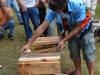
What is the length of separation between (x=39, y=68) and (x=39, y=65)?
47mm

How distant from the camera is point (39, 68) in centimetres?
325

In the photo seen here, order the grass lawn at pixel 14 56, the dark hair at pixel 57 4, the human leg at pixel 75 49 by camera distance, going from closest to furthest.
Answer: the dark hair at pixel 57 4
the human leg at pixel 75 49
the grass lawn at pixel 14 56

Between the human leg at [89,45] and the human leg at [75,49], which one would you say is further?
the human leg at [75,49]

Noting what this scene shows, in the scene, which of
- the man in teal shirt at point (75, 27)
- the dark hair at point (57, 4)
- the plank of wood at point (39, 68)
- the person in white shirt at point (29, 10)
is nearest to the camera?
the dark hair at point (57, 4)

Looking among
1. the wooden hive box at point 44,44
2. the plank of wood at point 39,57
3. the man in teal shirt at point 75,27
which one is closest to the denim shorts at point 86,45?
the man in teal shirt at point 75,27

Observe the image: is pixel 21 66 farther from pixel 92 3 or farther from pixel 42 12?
pixel 42 12

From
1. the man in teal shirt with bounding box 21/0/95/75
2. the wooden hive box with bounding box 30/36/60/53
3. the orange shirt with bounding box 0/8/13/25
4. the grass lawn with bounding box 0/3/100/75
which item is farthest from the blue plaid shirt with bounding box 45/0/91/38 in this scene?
the orange shirt with bounding box 0/8/13/25

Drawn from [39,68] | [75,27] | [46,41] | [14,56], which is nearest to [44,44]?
[46,41]

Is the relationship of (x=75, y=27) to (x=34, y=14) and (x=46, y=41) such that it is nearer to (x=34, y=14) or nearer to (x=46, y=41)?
(x=46, y=41)

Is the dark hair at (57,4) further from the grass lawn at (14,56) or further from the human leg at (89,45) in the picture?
the grass lawn at (14,56)

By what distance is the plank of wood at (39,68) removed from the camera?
10.6 ft

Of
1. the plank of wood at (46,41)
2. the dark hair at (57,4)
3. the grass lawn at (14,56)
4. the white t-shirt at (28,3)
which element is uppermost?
the dark hair at (57,4)

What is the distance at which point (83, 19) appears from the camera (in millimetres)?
3154

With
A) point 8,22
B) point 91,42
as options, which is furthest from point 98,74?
point 8,22
